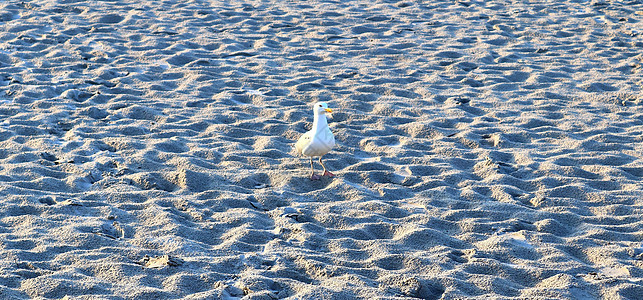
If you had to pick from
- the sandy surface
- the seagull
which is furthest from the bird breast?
the sandy surface

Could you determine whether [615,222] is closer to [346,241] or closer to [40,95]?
[346,241]

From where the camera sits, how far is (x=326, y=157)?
5.00m

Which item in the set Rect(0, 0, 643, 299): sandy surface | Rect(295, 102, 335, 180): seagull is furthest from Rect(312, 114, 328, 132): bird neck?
Rect(0, 0, 643, 299): sandy surface

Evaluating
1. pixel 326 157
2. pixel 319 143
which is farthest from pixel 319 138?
pixel 326 157

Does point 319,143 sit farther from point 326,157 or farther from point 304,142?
point 326,157

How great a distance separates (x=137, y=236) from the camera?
380cm

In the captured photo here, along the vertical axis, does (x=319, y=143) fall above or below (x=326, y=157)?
above

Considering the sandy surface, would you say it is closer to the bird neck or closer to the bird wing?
the bird wing

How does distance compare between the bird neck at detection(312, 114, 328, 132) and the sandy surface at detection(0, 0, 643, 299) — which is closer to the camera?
the sandy surface at detection(0, 0, 643, 299)

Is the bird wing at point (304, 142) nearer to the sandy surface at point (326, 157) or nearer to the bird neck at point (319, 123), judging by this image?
the bird neck at point (319, 123)

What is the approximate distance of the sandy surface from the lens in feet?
11.5

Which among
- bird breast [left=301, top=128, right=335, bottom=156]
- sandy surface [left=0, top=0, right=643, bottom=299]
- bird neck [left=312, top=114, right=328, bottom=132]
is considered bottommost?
sandy surface [left=0, top=0, right=643, bottom=299]

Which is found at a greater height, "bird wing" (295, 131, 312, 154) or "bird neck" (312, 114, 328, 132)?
"bird neck" (312, 114, 328, 132)

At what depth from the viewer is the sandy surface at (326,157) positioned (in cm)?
349
